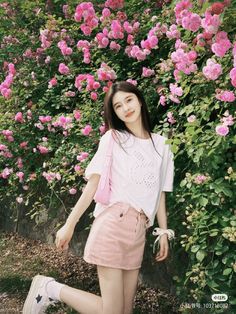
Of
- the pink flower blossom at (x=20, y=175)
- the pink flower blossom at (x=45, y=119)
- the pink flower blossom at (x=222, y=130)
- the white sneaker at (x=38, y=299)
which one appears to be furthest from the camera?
the pink flower blossom at (x=20, y=175)

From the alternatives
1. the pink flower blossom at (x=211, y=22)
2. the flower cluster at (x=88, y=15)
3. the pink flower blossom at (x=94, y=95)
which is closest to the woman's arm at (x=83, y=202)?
the pink flower blossom at (x=211, y=22)

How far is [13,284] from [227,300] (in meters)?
2.08

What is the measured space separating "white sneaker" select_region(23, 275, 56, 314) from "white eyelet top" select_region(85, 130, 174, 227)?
64 centimetres

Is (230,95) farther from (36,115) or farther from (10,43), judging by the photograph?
(10,43)

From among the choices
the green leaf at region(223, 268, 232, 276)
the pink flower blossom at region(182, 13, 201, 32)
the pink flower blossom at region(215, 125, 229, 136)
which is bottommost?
the green leaf at region(223, 268, 232, 276)

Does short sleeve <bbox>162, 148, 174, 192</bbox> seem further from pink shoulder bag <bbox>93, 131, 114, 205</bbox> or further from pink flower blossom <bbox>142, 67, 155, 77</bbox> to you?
pink flower blossom <bbox>142, 67, 155, 77</bbox>

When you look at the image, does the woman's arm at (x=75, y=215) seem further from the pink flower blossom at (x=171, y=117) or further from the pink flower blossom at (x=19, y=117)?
the pink flower blossom at (x=19, y=117)

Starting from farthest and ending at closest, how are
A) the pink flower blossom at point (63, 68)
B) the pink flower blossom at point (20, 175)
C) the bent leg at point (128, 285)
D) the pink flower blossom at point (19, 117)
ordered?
the pink flower blossom at point (20, 175), the pink flower blossom at point (19, 117), the pink flower blossom at point (63, 68), the bent leg at point (128, 285)

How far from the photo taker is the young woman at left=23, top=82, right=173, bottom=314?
2.25m

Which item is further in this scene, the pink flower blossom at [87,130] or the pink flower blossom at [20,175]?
the pink flower blossom at [20,175]

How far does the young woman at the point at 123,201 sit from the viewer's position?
2.25 metres

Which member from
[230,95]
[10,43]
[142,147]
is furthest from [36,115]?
[230,95]

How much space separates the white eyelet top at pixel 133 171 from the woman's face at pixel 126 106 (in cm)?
8

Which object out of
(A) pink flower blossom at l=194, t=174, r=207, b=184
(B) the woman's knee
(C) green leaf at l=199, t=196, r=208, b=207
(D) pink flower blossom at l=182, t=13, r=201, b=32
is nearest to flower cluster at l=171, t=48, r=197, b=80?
(D) pink flower blossom at l=182, t=13, r=201, b=32
